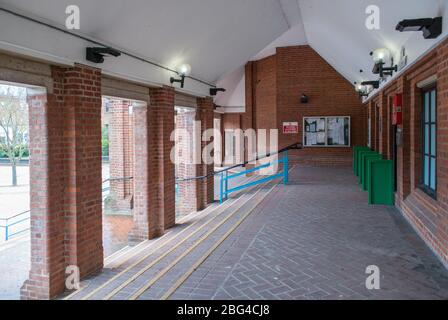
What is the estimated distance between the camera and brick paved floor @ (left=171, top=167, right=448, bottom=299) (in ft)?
12.9

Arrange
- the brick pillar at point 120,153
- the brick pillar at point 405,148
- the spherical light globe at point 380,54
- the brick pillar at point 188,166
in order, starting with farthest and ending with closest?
the brick pillar at point 120,153, the brick pillar at point 188,166, the brick pillar at point 405,148, the spherical light globe at point 380,54

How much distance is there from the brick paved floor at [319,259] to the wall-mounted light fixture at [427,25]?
2.54 m

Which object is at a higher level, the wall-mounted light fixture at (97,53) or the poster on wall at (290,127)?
the wall-mounted light fixture at (97,53)

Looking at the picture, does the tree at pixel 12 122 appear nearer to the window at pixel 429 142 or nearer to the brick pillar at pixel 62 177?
the brick pillar at pixel 62 177

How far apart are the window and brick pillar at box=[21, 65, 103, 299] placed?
4.62 meters

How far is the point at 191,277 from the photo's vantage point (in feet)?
14.5

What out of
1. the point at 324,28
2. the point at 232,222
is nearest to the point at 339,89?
the point at 324,28

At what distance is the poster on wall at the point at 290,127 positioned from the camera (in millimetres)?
16578

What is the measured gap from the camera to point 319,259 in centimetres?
489

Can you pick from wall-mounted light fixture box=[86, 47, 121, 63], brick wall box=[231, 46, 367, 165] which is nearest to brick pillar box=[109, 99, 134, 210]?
brick wall box=[231, 46, 367, 165]

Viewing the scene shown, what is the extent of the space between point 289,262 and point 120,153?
28.4 feet

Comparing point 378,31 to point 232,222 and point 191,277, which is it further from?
point 191,277

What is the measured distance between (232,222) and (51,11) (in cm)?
447

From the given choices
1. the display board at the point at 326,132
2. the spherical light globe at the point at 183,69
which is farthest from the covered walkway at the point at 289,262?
the display board at the point at 326,132
